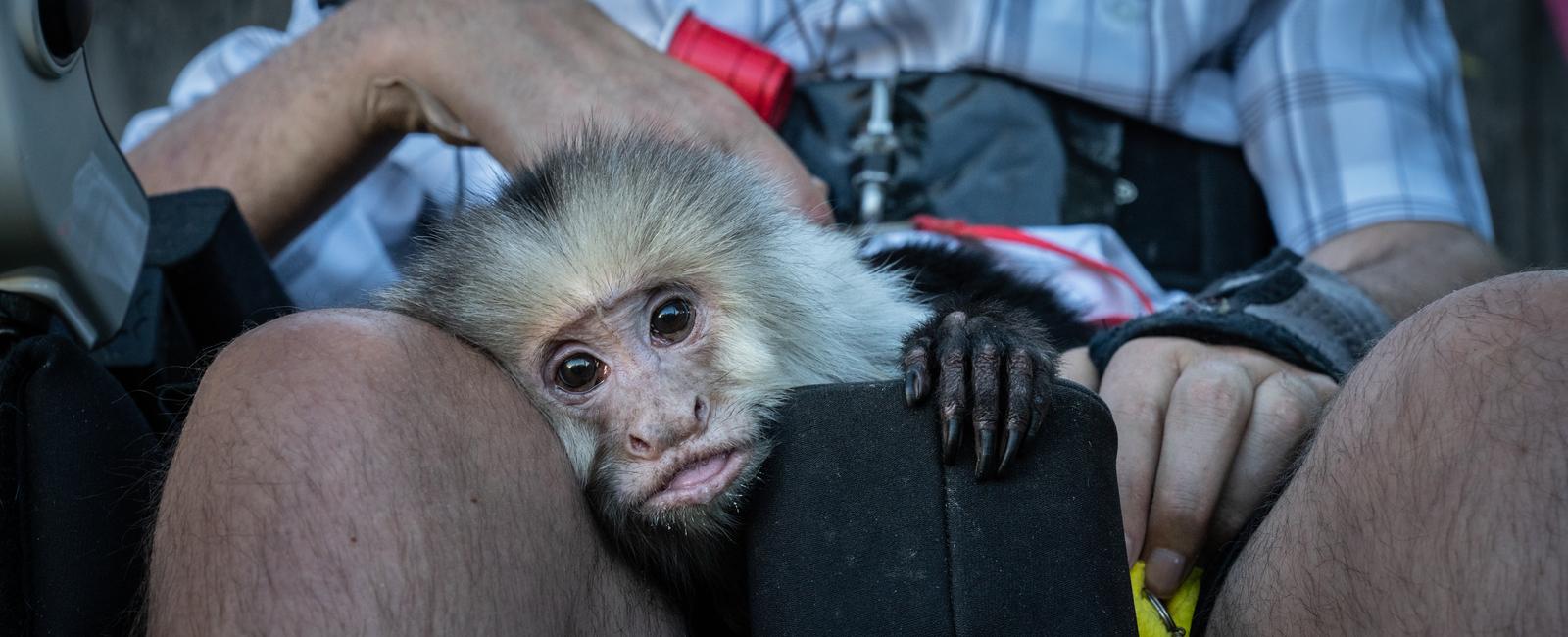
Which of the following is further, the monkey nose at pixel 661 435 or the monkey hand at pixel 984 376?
the monkey nose at pixel 661 435

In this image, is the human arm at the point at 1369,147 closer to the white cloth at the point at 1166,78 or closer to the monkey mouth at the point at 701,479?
the white cloth at the point at 1166,78

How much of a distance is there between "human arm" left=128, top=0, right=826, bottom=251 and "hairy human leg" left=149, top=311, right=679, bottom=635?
2.25 ft

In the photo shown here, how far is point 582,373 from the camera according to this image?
1.42m

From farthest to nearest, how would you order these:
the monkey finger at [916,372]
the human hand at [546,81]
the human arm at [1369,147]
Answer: the human arm at [1369,147] → the human hand at [546,81] → the monkey finger at [916,372]

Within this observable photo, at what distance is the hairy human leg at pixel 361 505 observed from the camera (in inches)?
35.2

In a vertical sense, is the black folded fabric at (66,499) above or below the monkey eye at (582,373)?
above

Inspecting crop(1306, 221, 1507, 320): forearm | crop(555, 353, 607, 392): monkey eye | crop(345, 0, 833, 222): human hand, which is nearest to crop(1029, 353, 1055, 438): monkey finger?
crop(555, 353, 607, 392): monkey eye

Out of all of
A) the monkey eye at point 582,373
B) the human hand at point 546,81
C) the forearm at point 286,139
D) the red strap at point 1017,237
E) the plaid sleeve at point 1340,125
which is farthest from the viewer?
the plaid sleeve at point 1340,125

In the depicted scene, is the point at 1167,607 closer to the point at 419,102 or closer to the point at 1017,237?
the point at 1017,237

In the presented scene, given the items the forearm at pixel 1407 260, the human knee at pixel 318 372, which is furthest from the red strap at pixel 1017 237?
the human knee at pixel 318 372

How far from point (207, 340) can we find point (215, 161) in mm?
429

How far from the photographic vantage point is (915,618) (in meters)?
1.00

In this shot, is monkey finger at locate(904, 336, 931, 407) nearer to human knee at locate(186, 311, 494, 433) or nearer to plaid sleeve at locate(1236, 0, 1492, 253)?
human knee at locate(186, 311, 494, 433)

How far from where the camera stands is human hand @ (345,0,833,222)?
1740 millimetres
